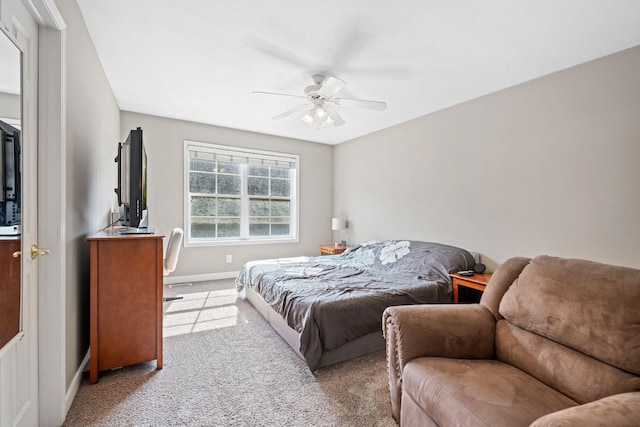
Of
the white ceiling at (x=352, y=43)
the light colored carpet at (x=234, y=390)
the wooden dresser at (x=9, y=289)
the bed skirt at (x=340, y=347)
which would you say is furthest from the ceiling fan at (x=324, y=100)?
the light colored carpet at (x=234, y=390)

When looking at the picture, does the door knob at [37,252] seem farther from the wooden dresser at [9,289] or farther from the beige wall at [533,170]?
the beige wall at [533,170]

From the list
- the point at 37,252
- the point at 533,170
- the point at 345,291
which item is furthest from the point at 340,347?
the point at 533,170

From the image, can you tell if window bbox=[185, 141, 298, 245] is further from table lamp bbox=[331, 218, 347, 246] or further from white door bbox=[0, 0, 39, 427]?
white door bbox=[0, 0, 39, 427]

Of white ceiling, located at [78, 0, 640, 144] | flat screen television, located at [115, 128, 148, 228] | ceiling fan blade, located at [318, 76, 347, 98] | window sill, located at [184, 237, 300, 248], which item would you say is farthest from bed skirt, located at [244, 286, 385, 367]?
white ceiling, located at [78, 0, 640, 144]

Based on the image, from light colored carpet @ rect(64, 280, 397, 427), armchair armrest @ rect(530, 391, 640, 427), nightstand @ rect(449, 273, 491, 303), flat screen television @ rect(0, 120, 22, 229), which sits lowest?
light colored carpet @ rect(64, 280, 397, 427)

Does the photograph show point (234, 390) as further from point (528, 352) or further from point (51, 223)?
point (528, 352)

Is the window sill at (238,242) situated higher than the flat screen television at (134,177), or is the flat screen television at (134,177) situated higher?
the flat screen television at (134,177)

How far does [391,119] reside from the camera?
412 cm

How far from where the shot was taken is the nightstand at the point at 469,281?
9.10ft

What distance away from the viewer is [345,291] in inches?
98.5

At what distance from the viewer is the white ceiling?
6.20 ft

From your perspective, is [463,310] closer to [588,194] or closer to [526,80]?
[588,194]

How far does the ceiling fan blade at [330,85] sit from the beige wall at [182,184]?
2.60 metres

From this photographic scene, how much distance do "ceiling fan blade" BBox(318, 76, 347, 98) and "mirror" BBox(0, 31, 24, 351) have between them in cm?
194
